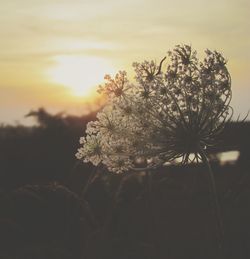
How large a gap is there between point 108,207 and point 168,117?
1.51 m

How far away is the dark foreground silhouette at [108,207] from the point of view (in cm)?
422

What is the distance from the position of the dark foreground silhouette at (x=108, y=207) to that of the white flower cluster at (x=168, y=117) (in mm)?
165

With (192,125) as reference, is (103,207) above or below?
below

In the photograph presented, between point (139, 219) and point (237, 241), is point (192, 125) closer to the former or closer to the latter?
point (237, 241)

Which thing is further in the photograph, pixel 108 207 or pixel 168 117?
pixel 108 207

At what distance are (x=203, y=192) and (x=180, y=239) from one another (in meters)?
0.63

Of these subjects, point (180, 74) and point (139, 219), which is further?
point (139, 219)

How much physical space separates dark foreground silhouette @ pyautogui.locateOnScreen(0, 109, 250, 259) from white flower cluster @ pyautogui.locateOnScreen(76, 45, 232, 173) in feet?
0.54

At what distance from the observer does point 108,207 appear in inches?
212

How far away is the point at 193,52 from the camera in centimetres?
429

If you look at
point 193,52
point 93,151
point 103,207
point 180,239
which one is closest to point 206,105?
point 193,52

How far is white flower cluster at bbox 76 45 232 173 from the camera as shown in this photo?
4.07m

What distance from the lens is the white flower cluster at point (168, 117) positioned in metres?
4.07

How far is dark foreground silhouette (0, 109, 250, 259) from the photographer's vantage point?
4223 millimetres
